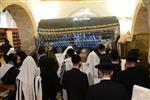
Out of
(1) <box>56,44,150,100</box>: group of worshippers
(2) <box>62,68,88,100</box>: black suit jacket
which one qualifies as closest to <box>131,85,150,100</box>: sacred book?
(1) <box>56,44,150,100</box>: group of worshippers

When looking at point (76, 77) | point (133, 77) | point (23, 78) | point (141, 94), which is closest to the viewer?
point (141, 94)

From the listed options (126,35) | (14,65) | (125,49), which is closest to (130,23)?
(126,35)

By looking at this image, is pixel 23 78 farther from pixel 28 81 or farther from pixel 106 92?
pixel 106 92

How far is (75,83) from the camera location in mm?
6555

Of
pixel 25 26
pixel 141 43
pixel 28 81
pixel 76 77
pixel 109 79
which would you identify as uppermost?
pixel 25 26

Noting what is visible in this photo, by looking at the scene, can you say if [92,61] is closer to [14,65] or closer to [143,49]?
[14,65]

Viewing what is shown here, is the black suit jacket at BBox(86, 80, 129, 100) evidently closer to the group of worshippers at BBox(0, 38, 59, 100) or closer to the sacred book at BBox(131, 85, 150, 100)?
the sacred book at BBox(131, 85, 150, 100)

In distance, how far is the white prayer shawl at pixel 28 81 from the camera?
283 inches

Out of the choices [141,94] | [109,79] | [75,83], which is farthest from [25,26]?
[141,94]

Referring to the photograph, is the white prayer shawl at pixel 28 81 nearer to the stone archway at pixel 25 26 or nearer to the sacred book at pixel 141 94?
the sacred book at pixel 141 94

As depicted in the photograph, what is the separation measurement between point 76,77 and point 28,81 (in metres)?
1.28

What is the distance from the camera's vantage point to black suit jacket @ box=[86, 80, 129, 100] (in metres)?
4.21

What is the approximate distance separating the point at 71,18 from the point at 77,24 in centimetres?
43

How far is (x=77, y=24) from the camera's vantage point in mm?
14281
